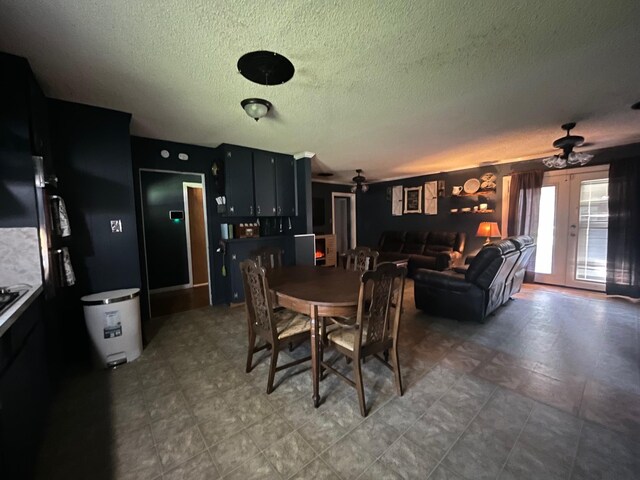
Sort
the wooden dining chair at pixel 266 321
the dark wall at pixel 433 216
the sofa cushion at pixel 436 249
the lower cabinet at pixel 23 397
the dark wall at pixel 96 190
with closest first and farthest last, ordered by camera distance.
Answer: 1. the lower cabinet at pixel 23 397
2. the wooden dining chair at pixel 266 321
3. the dark wall at pixel 96 190
4. the dark wall at pixel 433 216
5. the sofa cushion at pixel 436 249

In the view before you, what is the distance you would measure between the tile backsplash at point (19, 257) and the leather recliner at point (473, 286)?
3775 millimetres

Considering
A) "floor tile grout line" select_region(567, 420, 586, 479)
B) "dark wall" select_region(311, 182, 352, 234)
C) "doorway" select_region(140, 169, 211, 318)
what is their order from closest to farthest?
"floor tile grout line" select_region(567, 420, 586, 479) → "doorway" select_region(140, 169, 211, 318) → "dark wall" select_region(311, 182, 352, 234)

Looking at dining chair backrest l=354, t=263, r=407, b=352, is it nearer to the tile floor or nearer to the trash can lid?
the tile floor

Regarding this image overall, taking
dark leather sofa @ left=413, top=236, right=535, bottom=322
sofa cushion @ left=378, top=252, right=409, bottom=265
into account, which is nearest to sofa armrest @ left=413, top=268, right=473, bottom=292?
dark leather sofa @ left=413, top=236, right=535, bottom=322

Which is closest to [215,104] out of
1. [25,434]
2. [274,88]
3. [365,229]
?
[274,88]

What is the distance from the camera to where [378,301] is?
1772 mm

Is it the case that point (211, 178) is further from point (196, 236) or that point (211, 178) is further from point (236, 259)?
point (196, 236)

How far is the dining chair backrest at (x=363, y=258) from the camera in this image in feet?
9.49

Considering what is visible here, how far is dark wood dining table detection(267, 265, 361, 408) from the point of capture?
1.78 metres

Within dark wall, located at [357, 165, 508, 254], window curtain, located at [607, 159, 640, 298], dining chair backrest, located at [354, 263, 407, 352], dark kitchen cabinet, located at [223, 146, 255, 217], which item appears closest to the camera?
dining chair backrest, located at [354, 263, 407, 352]

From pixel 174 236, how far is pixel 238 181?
7.05 feet

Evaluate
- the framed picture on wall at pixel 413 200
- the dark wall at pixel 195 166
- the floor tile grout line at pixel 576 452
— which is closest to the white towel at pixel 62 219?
the dark wall at pixel 195 166

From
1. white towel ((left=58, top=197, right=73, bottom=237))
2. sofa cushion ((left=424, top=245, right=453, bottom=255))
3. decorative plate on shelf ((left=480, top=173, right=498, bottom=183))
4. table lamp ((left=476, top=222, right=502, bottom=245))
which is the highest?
decorative plate on shelf ((left=480, top=173, right=498, bottom=183))

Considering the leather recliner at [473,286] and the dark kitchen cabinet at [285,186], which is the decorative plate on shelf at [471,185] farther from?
the dark kitchen cabinet at [285,186]
